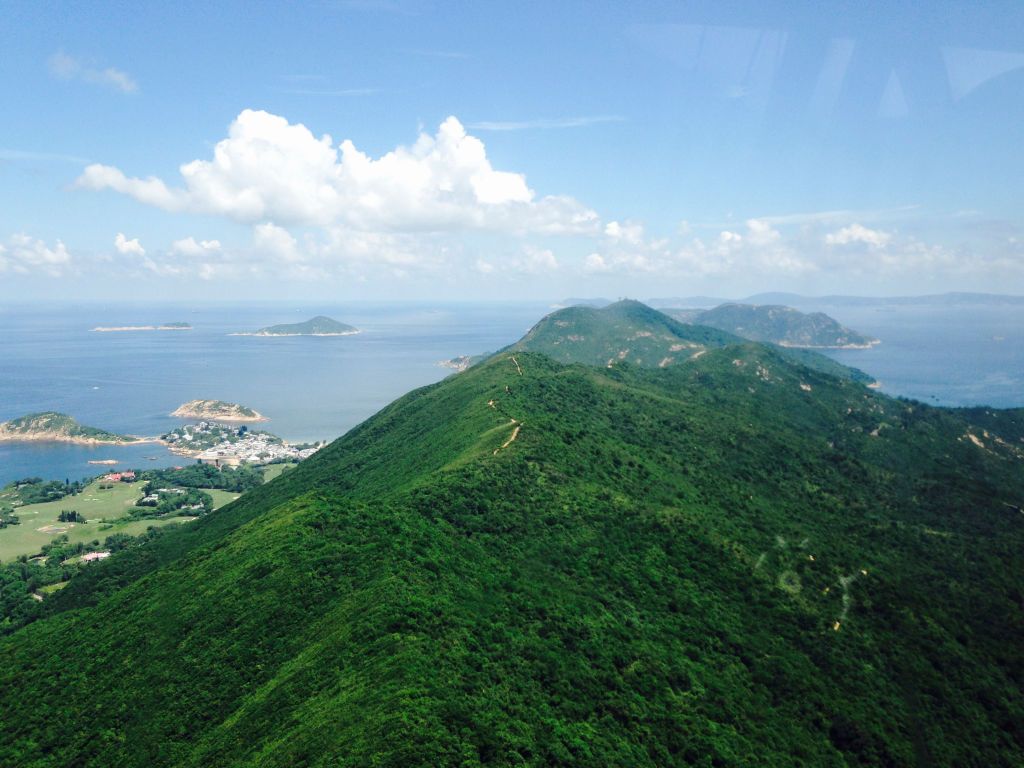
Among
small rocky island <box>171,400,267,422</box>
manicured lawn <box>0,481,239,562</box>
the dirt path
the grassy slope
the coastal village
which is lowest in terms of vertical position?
manicured lawn <box>0,481,239,562</box>

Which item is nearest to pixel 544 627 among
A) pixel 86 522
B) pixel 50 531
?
pixel 50 531

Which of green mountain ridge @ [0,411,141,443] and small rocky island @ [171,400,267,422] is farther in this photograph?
small rocky island @ [171,400,267,422]

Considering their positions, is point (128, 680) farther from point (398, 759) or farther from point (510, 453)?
point (510, 453)

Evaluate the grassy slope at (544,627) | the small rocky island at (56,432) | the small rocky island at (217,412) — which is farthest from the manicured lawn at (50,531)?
the small rocky island at (217,412)

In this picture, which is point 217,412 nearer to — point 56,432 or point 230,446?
point 56,432

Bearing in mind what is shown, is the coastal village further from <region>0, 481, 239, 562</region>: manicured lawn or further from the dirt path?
the dirt path

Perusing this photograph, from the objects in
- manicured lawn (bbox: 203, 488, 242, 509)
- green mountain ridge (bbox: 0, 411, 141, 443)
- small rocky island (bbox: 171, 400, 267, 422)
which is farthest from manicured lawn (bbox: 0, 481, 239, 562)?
small rocky island (bbox: 171, 400, 267, 422)
